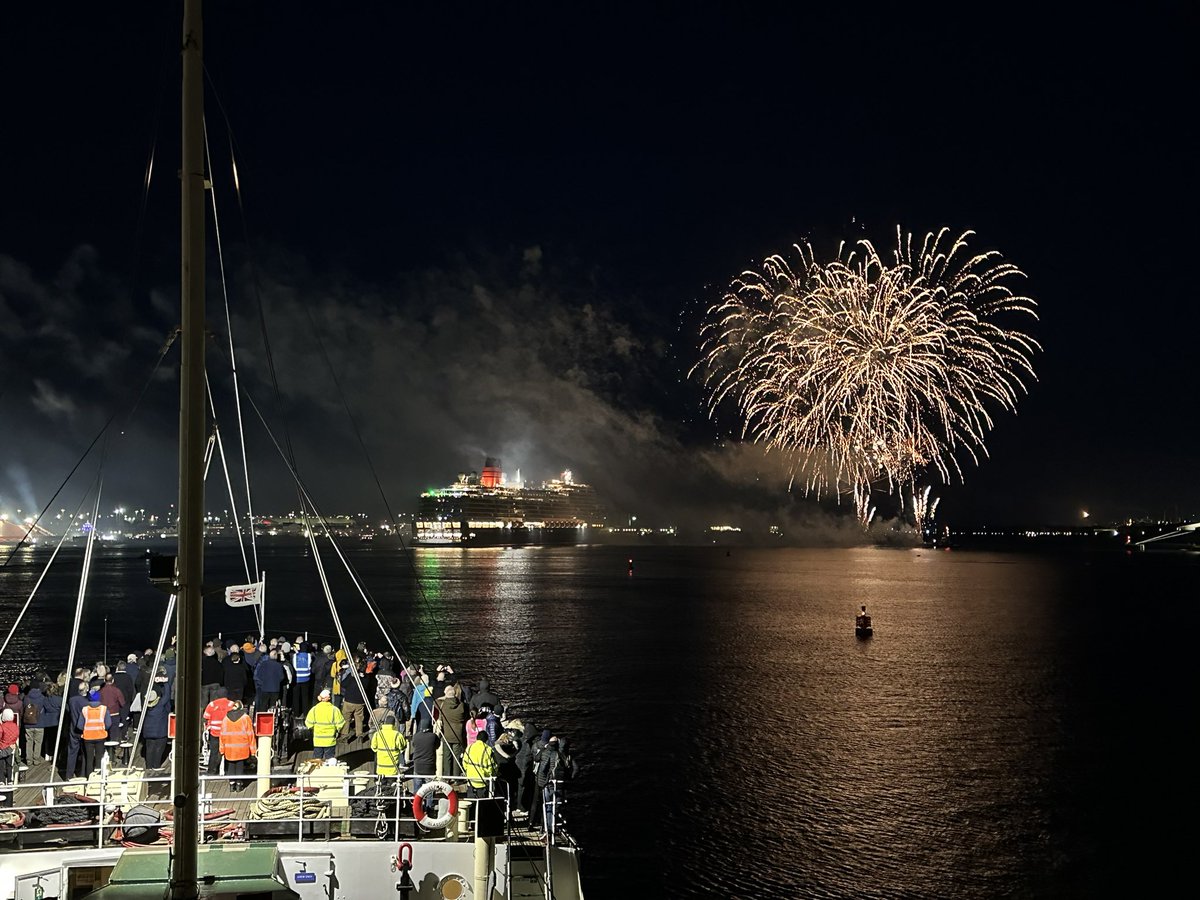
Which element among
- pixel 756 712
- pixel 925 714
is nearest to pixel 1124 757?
pixel 925 714

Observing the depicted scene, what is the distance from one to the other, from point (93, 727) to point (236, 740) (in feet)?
9.95

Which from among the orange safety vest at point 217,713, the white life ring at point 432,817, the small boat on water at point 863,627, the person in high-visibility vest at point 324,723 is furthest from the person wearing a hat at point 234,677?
the small boat on water at point 863,627

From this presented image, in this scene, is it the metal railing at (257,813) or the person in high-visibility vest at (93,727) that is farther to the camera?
the person in high-visibility vest at (93,727)

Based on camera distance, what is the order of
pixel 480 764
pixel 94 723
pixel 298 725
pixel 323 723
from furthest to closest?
pixel 298 725, pixel 94 723, pixel 323 723, pixel 480 764

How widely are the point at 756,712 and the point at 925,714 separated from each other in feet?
17.9

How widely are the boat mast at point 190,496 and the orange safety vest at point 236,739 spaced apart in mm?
6673

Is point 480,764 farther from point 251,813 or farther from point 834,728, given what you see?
point 834,728

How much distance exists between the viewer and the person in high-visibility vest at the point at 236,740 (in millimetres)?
13070

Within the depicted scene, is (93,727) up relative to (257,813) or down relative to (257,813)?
up

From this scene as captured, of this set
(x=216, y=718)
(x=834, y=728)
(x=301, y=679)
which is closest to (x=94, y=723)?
(x=216, y=718)

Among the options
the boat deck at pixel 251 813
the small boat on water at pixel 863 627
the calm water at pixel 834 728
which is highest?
the boat deck at pixel 251 813

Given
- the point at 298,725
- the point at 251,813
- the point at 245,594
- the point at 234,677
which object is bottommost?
the point at 298,725

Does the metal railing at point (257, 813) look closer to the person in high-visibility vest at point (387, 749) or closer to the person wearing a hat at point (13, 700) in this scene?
the person in high-visibility vest at point (387, 749)

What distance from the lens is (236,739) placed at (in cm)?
1312
